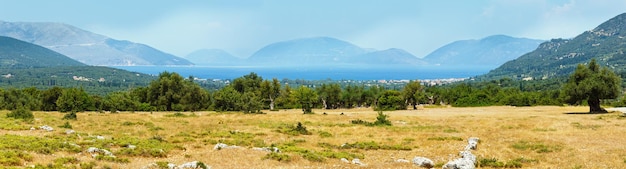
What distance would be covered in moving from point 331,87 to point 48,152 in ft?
315

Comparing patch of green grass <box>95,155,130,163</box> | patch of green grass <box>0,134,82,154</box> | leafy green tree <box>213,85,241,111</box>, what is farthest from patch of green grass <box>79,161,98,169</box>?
leafy green tree <box>213,85,241,111</box>

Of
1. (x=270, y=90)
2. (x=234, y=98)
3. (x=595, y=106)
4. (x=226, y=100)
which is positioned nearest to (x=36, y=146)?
(x=595, y=106)

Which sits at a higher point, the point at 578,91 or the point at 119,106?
the point at 578,91

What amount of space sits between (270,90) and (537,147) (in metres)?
79.4

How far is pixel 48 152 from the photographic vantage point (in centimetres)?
2056

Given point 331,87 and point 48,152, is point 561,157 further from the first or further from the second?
point 331,87

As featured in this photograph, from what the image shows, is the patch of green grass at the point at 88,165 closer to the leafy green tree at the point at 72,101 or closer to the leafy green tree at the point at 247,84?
the leafy green tree at the point at 72,101

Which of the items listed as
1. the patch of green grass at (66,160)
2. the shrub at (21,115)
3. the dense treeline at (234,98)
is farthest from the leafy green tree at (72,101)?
the patch of green grass at (66,160)

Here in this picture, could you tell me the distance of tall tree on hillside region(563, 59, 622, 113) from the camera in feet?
182

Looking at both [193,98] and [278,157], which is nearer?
[278,157]

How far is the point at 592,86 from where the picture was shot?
2169 inches

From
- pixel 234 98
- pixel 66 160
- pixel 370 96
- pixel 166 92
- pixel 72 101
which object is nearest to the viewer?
pixel 66 160

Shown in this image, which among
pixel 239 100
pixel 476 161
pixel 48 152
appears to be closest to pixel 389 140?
pixel 476 161

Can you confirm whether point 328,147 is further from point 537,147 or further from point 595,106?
point 595,106
